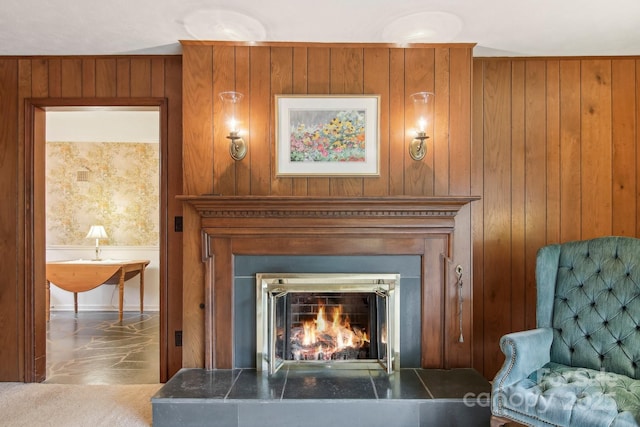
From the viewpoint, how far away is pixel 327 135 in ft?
8.03

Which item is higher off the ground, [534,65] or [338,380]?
[534,65]

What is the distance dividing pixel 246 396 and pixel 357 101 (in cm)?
177

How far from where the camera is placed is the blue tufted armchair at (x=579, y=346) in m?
1.55

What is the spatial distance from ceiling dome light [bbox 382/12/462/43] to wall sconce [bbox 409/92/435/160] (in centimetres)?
32

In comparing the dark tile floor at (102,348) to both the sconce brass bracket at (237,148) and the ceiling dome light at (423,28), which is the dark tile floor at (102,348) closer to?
the sconce brass bracket at (237,148)

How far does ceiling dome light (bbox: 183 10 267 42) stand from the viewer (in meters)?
2.11

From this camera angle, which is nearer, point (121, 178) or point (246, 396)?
Answer: point (246, 396)

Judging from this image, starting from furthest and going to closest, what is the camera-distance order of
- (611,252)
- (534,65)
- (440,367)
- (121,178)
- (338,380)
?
(121,178) → (534,65) → (440,367) → (338,380) → (611,252)

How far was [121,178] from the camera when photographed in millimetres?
4922

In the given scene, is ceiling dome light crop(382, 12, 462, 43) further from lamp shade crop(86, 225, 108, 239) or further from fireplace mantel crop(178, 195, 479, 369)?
lamp shade crop(86, 225, 108, 239)

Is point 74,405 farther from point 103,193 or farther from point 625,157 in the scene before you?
point 625,157

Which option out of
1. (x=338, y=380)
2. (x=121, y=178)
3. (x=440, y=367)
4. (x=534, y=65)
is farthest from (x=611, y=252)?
(x=121, y=178)

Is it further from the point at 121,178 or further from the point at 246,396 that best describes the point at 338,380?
the point at 121,178

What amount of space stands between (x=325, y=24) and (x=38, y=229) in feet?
7.65
